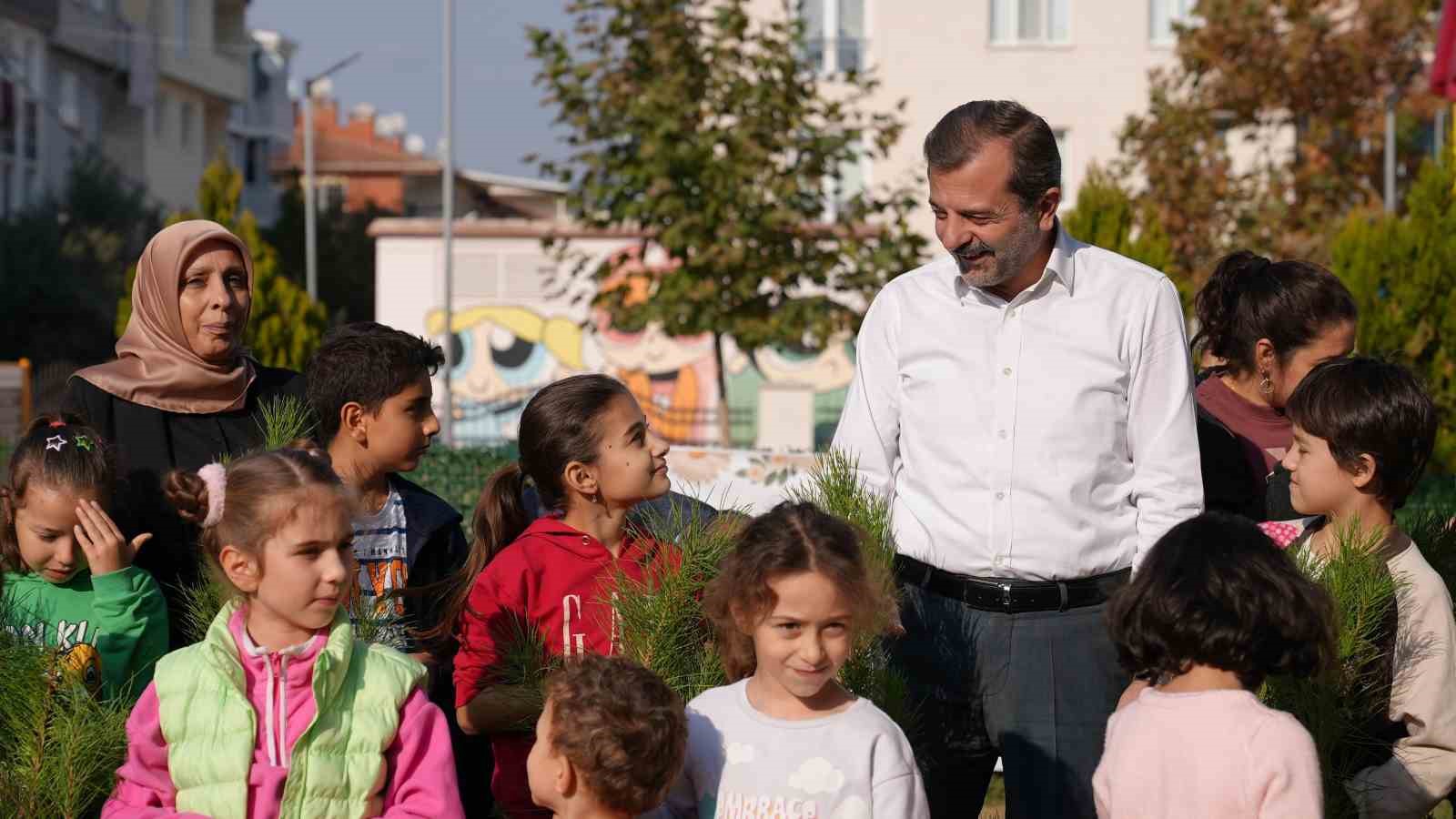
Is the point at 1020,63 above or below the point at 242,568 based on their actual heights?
above

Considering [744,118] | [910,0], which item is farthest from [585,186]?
[910,0]

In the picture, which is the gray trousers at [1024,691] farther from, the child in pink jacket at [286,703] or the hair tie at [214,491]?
the hair tie at [214,491]

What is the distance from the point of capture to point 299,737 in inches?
132

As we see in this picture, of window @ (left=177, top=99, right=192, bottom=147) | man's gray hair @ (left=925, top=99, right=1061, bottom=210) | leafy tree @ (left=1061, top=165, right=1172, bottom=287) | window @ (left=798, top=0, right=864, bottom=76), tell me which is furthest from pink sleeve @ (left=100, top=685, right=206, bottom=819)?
window @ (left=177, top=99, right=192, bottom=147)

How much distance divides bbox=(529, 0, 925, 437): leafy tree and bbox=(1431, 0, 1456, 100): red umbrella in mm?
5894

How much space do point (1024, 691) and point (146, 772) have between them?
1.79 meters

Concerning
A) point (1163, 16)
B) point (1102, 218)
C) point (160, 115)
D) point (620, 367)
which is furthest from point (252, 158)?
point (1102, 218)

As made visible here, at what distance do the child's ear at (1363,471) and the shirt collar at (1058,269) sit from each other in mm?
755

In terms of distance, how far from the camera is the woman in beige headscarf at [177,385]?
4.38 meters

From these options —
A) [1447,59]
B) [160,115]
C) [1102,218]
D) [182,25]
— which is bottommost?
Answer: [1102,218]

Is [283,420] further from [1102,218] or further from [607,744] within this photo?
[1102,218]

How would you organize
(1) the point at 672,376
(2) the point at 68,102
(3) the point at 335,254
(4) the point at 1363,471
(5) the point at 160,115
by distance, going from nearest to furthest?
(4) the point at 1363,471
(1) the point at 672,376
(2) the point at 68,102
(3) the point at 335,254
(5) the point at 160,115

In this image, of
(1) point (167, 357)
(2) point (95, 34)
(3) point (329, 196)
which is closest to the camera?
(1) point (167, 357)

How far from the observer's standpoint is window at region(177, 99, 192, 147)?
48438mm
